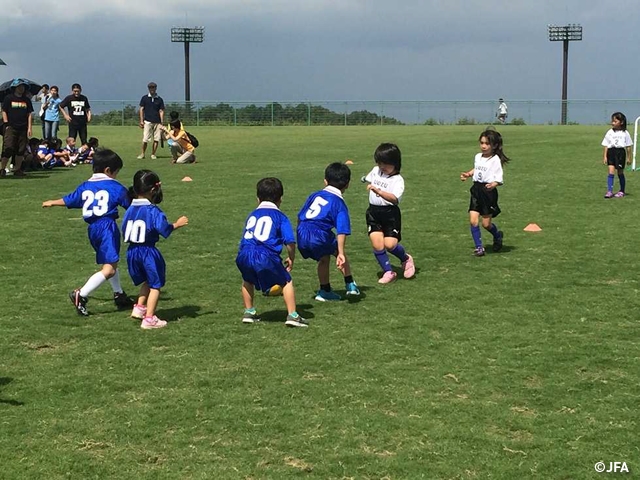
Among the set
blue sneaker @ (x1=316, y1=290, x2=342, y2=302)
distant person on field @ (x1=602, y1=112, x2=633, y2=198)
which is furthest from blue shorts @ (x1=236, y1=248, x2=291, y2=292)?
distant person on field @ (x1=602, y1=112, x2=633, y2=198)

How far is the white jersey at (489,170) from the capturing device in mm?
9953

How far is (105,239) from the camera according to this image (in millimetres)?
7340

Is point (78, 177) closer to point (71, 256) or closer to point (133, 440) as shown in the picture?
point (71, 256)

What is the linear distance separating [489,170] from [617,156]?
6714 mm

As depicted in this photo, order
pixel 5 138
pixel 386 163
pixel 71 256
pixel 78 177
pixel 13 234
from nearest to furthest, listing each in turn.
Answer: pixel 386 163 < pixel 71 256 < pixel 13 234 < pixel 5 138 < pixel 78 177

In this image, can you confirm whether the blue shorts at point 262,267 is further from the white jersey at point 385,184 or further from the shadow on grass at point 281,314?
the white jersey at point 385,184

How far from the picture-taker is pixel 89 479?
408 centimetres

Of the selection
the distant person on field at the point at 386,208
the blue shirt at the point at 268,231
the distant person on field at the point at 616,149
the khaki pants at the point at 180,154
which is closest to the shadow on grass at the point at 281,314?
the blue shirt at the point at 268,231

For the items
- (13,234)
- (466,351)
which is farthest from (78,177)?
(466,351)

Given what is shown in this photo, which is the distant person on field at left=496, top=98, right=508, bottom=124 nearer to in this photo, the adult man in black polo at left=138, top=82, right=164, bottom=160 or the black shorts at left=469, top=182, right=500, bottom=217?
the adult man in black polo at left=138, top=82, right=164, bottom=160

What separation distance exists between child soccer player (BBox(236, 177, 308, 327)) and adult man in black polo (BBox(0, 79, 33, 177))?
1226cm

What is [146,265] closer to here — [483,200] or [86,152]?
[483,200]

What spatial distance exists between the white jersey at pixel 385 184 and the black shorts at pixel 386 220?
0.25ft

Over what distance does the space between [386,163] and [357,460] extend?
186 inches
